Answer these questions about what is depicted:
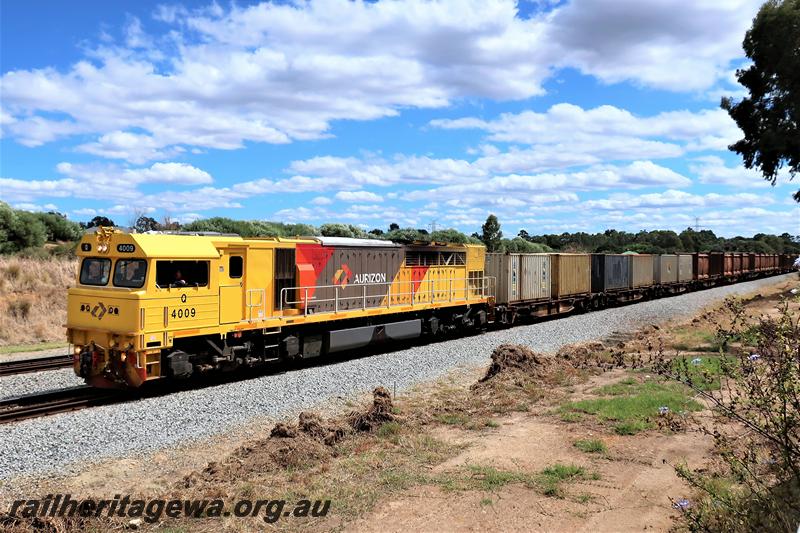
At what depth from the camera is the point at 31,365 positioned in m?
15.9

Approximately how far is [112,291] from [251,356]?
3796mm

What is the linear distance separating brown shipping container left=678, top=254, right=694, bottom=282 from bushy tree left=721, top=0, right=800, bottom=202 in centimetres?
982

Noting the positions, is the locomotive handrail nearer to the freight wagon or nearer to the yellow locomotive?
the yellow locomotive

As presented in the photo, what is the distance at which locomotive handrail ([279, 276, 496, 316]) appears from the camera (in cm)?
1641

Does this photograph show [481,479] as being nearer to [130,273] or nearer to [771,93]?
[130,273]

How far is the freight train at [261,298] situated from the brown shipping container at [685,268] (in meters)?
22.7

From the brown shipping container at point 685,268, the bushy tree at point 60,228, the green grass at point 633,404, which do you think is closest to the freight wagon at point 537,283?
the green grass at point 633,404

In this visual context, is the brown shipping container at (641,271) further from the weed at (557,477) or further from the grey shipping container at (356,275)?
the weed at (557,477)

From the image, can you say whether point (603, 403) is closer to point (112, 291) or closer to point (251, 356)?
point (251, 356)

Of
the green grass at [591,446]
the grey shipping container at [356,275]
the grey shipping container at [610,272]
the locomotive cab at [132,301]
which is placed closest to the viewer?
the green grass at [591,446]

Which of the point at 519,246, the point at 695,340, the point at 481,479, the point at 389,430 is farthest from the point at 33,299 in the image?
the point at 519,246

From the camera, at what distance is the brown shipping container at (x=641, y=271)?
36.5m

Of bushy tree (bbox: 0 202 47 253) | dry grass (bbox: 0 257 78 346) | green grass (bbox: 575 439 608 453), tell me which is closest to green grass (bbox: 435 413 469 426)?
green grass (bbox: 575 439 608 453)

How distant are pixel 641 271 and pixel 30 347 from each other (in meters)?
34.3
